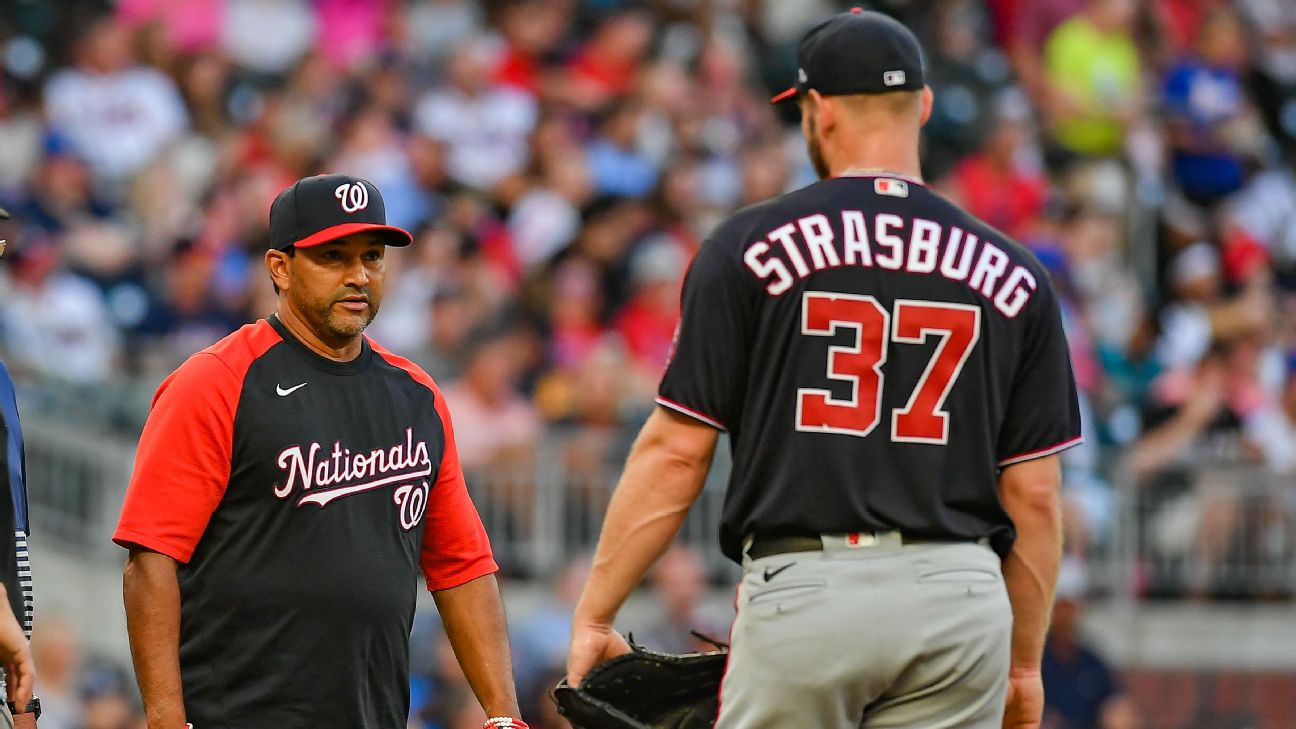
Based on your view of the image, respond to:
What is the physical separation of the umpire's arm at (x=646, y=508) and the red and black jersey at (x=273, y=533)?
0.61 meters

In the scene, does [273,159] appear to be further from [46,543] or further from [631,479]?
[631,479]

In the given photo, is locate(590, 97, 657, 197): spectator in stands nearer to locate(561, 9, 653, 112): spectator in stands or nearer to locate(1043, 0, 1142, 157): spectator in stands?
locate(561, 9, 653, 112): spectator in stands

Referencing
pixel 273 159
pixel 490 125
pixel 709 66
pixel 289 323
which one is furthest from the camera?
pixel 709 66

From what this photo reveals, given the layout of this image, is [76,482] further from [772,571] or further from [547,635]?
[772,571]

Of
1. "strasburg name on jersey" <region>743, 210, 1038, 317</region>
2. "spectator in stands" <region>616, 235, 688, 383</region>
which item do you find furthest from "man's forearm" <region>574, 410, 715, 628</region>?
"spectator in stands" <region>616, 235, 688, 383</region>

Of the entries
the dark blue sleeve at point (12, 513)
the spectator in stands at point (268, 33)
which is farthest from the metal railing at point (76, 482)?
the dark blue sleeve at point (12, 513)

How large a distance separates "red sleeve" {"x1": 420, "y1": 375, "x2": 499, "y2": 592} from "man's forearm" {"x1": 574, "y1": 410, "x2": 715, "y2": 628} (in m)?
0.71

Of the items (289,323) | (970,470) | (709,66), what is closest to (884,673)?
(970,470)

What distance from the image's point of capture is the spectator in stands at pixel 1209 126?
52.5 ft

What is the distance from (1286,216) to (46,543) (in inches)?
388

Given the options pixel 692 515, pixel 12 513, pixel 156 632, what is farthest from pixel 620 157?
pixel 12 513

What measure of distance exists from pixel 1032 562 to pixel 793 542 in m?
0.62

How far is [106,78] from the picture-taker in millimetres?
12742

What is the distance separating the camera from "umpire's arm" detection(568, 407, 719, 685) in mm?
4855
